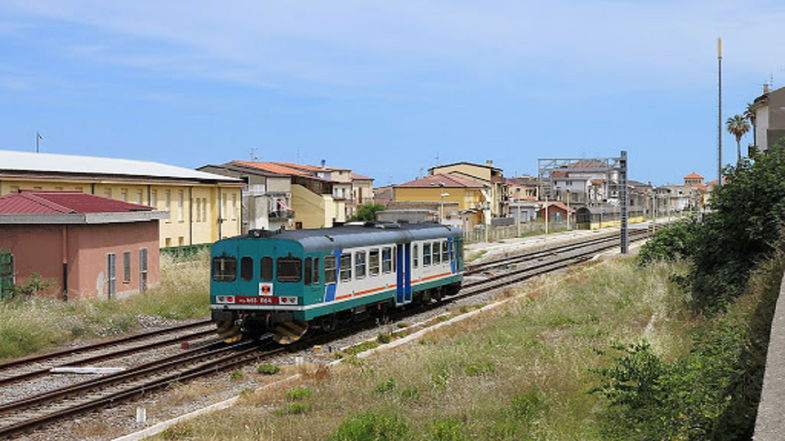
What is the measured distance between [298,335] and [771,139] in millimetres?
19121

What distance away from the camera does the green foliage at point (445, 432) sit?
1027cm

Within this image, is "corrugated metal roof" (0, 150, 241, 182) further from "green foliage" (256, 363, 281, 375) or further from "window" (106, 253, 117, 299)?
"green foliage" (256, 363, 281, 375)

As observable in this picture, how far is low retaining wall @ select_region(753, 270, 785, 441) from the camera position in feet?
17.7

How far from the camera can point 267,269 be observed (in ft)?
65.8

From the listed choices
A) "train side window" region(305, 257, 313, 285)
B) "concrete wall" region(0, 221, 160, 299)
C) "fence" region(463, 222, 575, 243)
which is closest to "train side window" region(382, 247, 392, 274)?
"train side window" region(305, 257, 313, 285)

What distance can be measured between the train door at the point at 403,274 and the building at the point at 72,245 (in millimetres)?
8615

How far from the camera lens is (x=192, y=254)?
137ft

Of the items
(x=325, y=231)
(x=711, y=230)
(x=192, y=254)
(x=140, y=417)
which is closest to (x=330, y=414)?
(x=140, y=417)

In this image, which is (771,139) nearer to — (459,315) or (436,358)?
(459,315)

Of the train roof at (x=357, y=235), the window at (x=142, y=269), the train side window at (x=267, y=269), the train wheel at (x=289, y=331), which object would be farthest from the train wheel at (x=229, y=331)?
the window at (x=142, y=269)

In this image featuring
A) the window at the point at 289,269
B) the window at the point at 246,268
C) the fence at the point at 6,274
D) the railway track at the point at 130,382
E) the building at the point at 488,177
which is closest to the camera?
the railway track at the point at 130,382

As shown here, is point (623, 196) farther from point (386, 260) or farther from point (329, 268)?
point (329, 268)

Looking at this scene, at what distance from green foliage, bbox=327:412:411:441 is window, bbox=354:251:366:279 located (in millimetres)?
11242

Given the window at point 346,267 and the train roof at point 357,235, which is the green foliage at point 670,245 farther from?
the window at point 346,267
